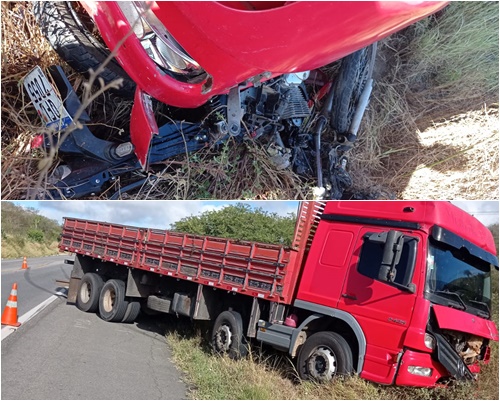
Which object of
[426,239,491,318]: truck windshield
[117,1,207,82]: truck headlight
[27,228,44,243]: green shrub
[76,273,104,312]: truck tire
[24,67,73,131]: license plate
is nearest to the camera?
[117,1,207,82]: truck headlight

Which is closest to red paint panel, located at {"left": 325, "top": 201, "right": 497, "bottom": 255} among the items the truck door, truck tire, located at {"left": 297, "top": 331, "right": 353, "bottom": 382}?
the truck door

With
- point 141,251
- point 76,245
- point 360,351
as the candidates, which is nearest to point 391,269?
point 360,351

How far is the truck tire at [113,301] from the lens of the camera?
7273 millimetres

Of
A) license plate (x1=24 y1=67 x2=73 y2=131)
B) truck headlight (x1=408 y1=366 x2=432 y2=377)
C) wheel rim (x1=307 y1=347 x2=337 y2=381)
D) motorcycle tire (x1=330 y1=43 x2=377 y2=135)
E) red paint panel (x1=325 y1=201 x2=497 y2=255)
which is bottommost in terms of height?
wheel rim (x1=307 y1=347 x2=337 y2=381)

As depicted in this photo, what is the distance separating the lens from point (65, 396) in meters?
4.04

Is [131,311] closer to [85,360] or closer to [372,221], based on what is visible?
[85,360]

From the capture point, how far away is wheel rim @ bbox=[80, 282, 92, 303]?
311 inches

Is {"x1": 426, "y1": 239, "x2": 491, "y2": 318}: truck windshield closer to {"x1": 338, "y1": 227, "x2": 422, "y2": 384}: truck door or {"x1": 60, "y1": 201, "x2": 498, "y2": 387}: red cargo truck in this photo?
{"x1": 60, "y1": 201, "x2": 498, "y2": 387}: red cargo truck

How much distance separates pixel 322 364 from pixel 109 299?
3823 millimetres

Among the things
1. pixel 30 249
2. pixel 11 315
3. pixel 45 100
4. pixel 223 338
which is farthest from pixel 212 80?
pixel 30 249

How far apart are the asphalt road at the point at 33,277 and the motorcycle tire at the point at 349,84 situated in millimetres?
4777

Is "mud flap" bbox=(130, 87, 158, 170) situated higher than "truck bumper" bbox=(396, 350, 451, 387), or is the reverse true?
"mud flap" bbox=(130, 87, 158, 170)

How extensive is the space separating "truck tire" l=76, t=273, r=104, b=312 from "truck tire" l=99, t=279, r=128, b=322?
0.41ft

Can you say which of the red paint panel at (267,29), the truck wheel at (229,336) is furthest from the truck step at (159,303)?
the red paint panel at (267,29)
